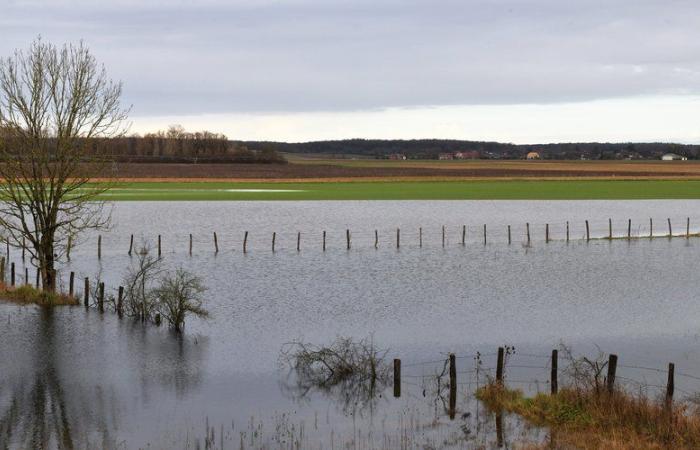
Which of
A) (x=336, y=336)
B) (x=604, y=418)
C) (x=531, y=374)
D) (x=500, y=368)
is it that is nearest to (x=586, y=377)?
(x=500, y=368)

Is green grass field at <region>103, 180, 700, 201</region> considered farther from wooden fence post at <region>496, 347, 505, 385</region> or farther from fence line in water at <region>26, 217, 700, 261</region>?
wooden fence post at <region>496, 347, 505, 385</region>

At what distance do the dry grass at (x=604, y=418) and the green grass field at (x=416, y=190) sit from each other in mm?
87249

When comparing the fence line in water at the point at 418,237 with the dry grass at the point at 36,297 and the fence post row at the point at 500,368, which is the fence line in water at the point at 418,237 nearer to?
the dry grass at the point at 36,297

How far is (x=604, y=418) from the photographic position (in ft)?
67.7

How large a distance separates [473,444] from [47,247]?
84.8 feet

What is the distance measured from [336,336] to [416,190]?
96.1 meters

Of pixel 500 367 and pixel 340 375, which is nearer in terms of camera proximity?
pixel 500 367

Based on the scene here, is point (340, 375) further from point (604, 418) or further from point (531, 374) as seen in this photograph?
point (604, 418)

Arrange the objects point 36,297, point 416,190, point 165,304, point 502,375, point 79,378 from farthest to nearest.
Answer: point 416,190 < point 36,297 < point 165,304 < point 79,378 < point 502,375

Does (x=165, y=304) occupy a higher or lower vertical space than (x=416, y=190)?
lower

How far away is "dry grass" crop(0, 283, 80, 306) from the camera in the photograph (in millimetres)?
37375

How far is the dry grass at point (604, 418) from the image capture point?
19.0 metres

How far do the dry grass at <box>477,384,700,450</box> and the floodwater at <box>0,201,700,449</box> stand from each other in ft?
2.97

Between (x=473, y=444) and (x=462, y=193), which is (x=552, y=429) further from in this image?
(x=462, y=193)
